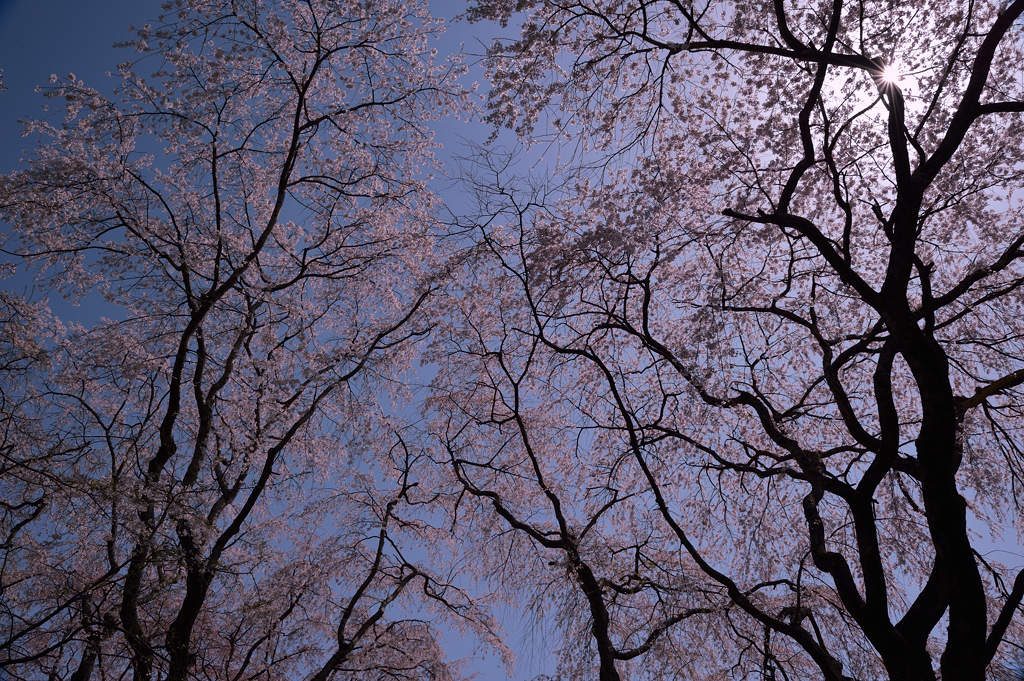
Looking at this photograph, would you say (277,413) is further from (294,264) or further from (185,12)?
(185,12)

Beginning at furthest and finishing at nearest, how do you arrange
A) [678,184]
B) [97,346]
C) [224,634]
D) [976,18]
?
[224,634] < [97,346] < [678,184] < [976,18]

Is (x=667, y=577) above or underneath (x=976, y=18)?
underneath

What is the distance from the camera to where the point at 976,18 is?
6434mm

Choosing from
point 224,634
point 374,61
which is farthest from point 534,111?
point 224,634

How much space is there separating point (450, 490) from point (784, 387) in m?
5.71

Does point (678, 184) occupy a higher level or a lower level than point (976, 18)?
lower

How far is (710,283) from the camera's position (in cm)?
762

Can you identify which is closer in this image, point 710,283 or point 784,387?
point 710,283

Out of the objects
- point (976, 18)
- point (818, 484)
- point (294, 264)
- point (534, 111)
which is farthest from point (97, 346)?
point (976, 18)

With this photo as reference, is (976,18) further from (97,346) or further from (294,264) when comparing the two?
(97,346)

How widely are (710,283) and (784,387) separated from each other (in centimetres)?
210

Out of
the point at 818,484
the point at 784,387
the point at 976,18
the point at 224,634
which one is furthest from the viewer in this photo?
the point at 224,634

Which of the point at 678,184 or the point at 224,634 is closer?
the point at 678,184

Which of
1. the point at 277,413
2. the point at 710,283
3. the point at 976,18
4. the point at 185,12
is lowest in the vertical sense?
the point at 277,413
